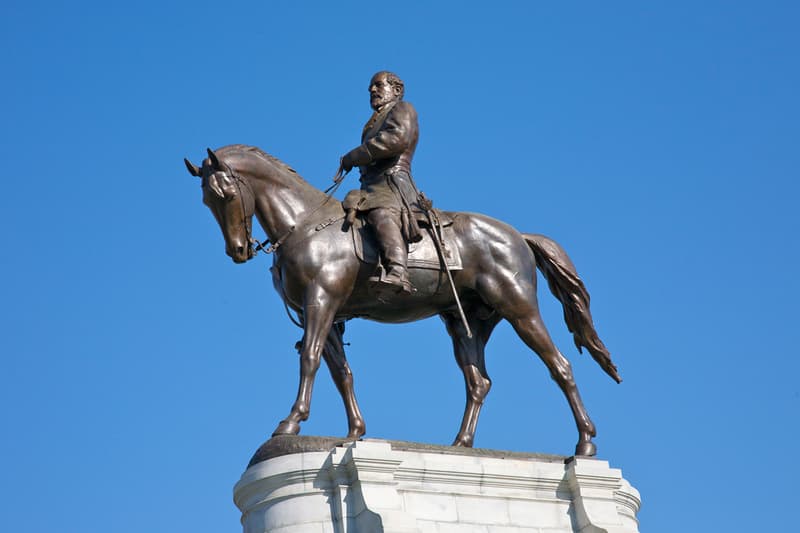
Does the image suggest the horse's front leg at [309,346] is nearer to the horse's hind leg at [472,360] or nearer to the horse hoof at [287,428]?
the horse hoof at [287,428]

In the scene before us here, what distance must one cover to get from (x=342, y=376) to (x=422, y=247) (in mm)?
1872

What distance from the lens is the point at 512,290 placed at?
17734mm

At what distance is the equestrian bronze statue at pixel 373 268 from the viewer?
1688 cm

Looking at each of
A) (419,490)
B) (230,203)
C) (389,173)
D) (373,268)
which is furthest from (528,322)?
(230,203)

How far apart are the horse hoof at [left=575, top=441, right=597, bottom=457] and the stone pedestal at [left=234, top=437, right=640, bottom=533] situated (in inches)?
15.2

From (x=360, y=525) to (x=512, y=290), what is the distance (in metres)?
3.89

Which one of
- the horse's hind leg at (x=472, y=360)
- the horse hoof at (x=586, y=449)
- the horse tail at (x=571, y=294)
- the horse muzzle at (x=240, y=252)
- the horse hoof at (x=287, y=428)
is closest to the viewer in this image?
the horse hoof at (x=287, y=428)

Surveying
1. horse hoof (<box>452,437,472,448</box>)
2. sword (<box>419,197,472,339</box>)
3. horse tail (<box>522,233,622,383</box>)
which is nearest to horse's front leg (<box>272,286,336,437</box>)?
sword (<box>419,197,472,339</box>)

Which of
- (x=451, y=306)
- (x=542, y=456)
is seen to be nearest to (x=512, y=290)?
(x=451, y=306)

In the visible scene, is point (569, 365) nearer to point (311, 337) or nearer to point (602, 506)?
point (602, 506)

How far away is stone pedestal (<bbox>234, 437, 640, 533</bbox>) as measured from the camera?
15.6 meters

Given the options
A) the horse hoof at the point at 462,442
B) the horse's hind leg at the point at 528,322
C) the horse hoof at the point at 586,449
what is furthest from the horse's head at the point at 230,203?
the horse hoof at the point at 586,449

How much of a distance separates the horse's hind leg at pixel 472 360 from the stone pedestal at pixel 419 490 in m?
1.01

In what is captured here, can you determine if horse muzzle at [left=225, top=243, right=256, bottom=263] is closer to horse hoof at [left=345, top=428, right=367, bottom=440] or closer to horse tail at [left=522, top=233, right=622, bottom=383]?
horse hoof at [left=345, top=428, right=367, bottom=440]
